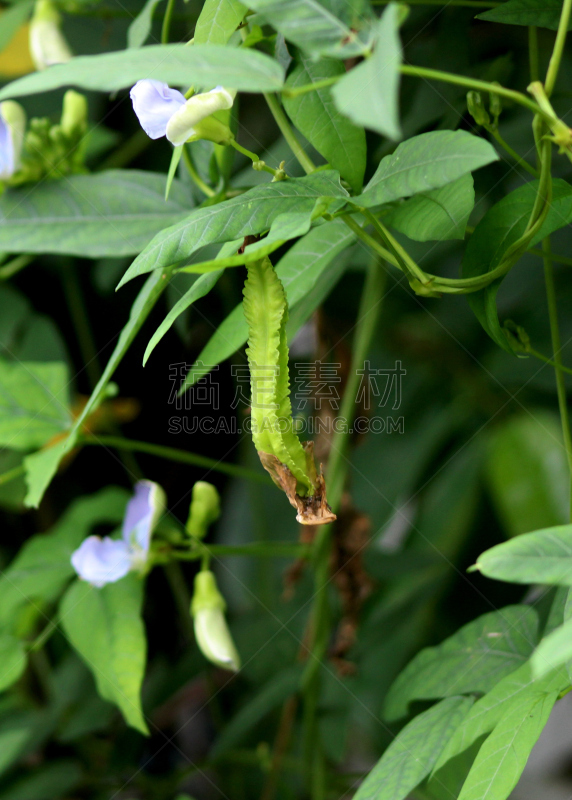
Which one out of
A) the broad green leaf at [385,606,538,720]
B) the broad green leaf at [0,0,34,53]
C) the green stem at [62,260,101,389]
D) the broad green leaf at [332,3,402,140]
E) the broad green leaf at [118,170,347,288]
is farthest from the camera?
the green stem at [62,260,101,389]

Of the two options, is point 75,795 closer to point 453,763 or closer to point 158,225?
point 453,763

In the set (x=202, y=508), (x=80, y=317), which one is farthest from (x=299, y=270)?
(x=80, y=317)

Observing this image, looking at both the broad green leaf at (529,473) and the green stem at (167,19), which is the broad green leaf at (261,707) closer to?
the broad green leaf at (529,473)

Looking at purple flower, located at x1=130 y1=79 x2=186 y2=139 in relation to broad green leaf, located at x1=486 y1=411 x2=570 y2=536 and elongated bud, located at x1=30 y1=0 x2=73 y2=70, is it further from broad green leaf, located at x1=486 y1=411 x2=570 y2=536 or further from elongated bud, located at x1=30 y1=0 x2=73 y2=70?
broad green leaf, located at x1=486 y1=411 x2=570 y2=536

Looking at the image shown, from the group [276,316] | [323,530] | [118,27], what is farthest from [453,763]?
[118,27]

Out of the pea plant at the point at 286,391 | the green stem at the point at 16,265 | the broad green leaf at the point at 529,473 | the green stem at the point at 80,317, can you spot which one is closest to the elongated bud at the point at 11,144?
the pea plant at the point at 286,391

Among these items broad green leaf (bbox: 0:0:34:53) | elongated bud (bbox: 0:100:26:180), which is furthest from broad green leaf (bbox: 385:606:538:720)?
broad green leaf (bbox: 0:0:34:53)
